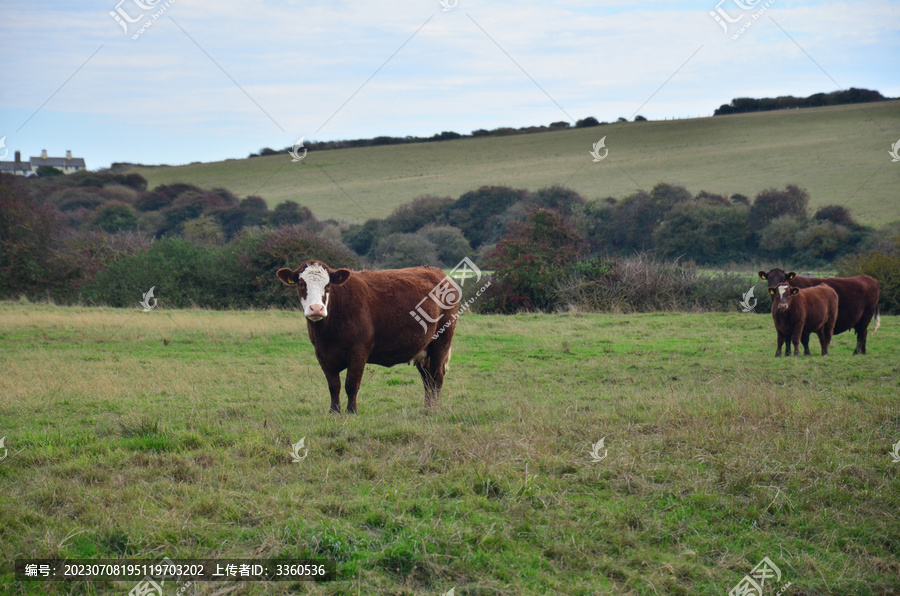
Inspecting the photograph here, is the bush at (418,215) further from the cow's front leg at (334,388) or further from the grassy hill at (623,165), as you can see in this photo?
the cow's front leg at (334,388)

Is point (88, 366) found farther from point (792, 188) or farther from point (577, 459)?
point (792, 188)

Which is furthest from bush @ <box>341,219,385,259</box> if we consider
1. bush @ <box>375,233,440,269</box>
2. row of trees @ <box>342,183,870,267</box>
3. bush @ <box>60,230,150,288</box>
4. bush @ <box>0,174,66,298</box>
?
bush @ <box>0,174,66,298</box>

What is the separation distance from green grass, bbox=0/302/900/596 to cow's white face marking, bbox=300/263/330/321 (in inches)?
49.9

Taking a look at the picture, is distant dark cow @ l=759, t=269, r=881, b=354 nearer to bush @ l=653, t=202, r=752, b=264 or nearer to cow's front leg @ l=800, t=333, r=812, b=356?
cow's front leg @ l=800, t=333, r=812, b=356

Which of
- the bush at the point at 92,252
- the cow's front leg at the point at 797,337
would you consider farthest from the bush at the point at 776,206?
the bush at the point at 92,252

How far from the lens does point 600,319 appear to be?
20562mm

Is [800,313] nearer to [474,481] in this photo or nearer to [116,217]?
[474,481]

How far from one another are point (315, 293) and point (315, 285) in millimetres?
107

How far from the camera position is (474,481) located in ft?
19.6

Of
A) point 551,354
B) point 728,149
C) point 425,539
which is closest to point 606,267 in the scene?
point 551,354

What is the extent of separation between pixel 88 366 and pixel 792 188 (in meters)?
46.8

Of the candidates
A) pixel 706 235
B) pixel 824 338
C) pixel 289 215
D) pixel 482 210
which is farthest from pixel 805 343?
pixel 289 215

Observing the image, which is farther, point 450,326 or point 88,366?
point 88,366

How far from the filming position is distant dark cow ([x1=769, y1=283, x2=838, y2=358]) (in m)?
14.5
